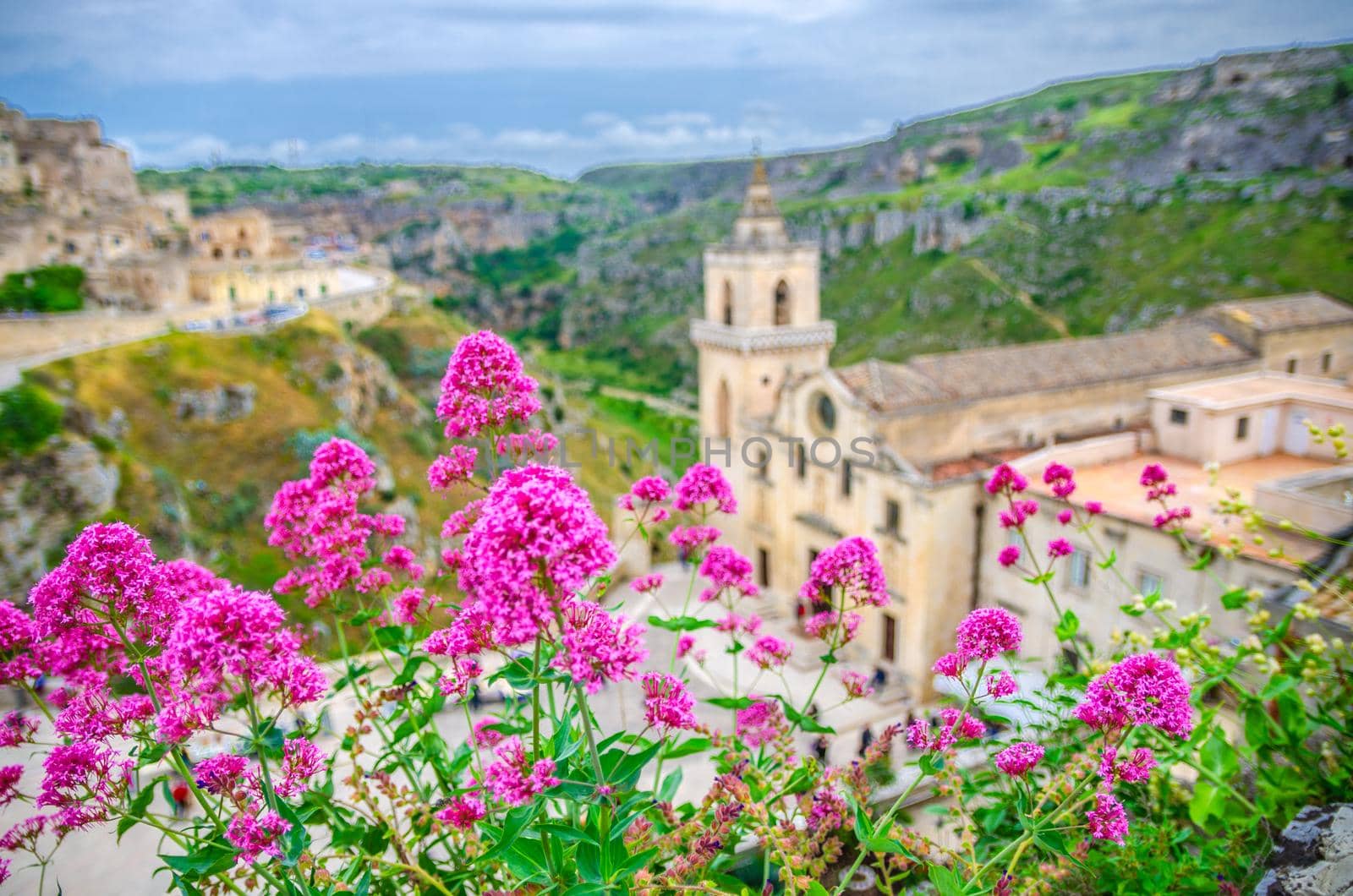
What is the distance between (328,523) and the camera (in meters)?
4.83

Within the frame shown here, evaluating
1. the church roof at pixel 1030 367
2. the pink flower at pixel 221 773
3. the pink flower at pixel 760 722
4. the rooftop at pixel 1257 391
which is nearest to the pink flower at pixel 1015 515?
the pink flower at pixel 760 722

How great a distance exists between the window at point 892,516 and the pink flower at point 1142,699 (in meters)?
18.0

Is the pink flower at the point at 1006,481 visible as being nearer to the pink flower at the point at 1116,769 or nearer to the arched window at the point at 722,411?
the pink flower at the point at 1116,769

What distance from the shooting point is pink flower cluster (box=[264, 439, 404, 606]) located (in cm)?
477

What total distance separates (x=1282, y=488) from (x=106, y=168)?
68788mm

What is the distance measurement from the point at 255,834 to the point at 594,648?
1605mm

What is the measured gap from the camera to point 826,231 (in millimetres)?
103250

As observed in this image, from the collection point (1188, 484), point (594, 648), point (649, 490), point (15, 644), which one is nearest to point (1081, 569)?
point (1188, 484)

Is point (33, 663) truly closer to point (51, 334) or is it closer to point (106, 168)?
point (51, 334)

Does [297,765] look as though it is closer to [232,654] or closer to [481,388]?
[232,654]

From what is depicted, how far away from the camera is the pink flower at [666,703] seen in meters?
3.97

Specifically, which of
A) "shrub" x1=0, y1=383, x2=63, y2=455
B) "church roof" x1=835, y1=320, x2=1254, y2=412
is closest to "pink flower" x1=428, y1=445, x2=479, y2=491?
"church roof" x1=835, y1=320, x2=1254, y2=412

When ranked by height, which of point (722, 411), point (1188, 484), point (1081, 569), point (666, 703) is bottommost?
point (1081, 569)

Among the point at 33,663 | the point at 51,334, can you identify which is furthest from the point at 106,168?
the point at 33,663
